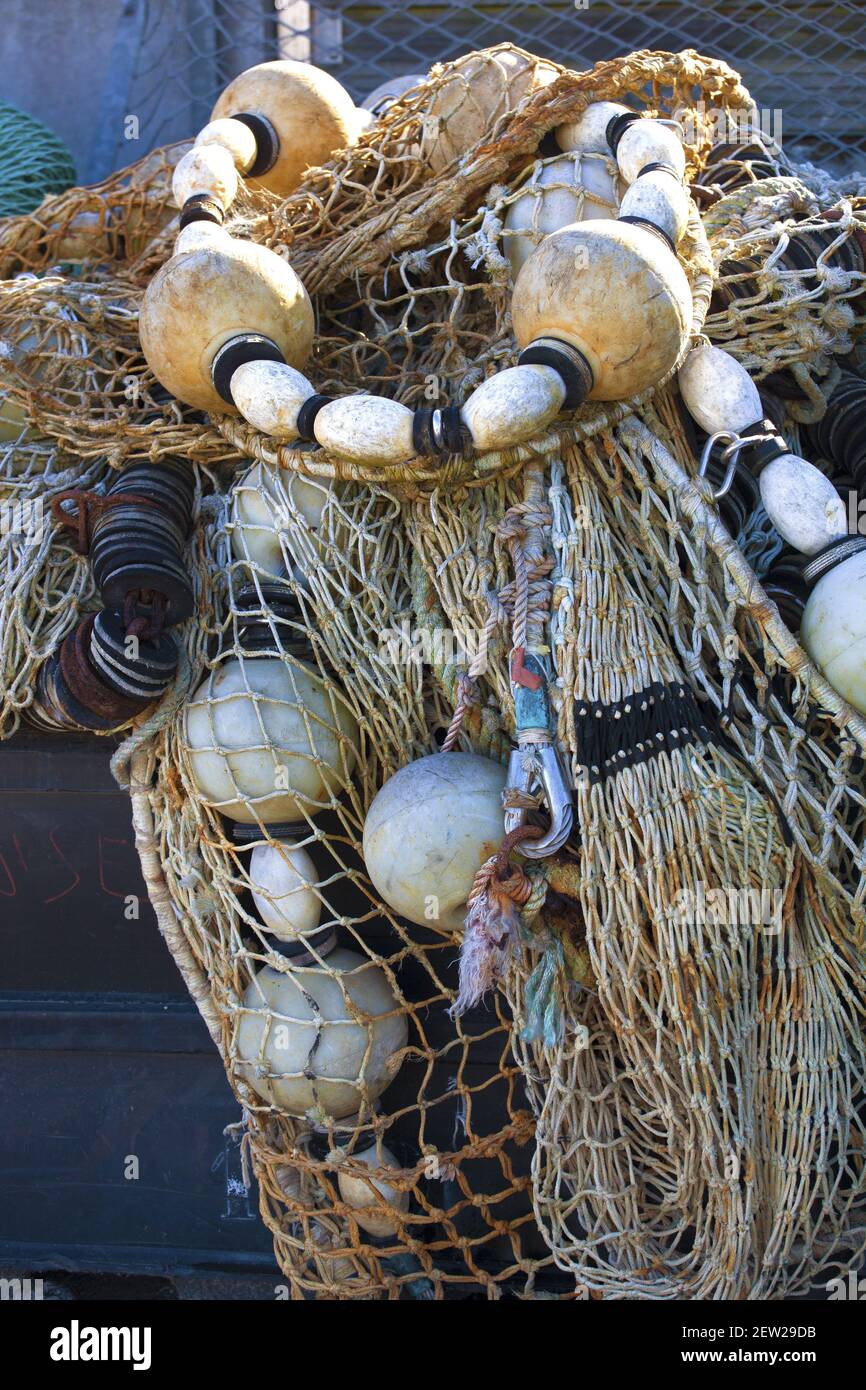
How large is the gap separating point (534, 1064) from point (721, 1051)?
1.02 feet

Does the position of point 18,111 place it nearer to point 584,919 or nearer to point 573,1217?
point 584,919

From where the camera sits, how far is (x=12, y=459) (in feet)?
7.36

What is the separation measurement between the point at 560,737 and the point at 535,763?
55 millimetres

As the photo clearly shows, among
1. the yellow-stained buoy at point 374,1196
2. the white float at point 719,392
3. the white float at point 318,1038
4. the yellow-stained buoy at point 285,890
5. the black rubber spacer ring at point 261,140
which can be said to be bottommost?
the yellow-stained buoy at point 374,1196

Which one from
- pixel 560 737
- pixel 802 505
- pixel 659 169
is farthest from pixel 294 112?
pixel 560 737

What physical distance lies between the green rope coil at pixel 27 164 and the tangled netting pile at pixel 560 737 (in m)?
0.67

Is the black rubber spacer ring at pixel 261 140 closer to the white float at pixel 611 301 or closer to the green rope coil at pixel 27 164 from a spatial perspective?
the green rope coil at pixel 27 164

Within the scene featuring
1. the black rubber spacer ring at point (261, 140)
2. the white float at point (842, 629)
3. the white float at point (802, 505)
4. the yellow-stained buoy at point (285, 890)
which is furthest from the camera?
the black rubber spacer ring at point (261, 140)

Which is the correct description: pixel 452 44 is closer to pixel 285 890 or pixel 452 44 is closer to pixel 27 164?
pixel 27 164

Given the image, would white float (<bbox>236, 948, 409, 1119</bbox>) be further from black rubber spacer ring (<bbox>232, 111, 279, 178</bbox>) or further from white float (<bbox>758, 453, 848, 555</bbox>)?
black rubber spacer ring (<bbox>232, 111, 279, 178</bbox>)

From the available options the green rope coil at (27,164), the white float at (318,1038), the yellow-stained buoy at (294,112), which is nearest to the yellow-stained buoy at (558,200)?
the yellow-stained buoy at (294,112)

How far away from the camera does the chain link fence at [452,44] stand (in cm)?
350

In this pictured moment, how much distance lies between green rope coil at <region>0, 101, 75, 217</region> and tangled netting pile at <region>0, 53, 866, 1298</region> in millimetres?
673

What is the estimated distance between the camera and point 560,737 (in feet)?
5.86
